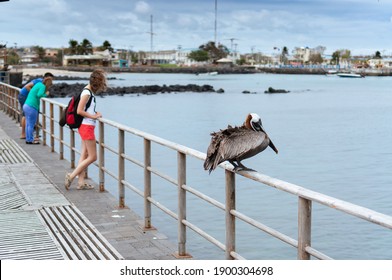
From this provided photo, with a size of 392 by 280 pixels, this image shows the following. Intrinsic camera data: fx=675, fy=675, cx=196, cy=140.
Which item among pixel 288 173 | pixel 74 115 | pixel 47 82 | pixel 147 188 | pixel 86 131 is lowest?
pixel 288 173

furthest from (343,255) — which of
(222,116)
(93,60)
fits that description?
(93,60)

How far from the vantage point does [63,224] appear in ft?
25.0

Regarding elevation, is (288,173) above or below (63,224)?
below

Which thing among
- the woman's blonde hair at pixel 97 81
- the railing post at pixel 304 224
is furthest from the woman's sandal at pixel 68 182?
the railing post at pixel 304 224

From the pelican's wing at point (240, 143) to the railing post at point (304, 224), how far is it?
31.3 inches

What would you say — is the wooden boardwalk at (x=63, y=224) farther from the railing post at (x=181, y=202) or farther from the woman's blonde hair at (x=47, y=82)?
the woman's blonde hair at (x=47, y=82)

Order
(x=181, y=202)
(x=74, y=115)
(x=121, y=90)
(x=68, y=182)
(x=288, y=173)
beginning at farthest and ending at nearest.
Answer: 1. (x=121, y=90)
2. (x=288, y=173)
3. (x=68, y=182)
4. (x=74, y=115)
5. (x=181, y=202)

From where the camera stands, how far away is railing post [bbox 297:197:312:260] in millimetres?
4414

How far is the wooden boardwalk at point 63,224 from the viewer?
6582mm

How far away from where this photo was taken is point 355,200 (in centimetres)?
1881

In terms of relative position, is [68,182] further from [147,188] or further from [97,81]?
[147,188]

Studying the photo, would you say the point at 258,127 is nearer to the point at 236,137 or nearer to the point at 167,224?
the point at 236,137

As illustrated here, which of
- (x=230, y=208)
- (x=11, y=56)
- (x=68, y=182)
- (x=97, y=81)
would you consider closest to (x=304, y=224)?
(x=230, y=208)

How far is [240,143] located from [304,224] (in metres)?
0.97
